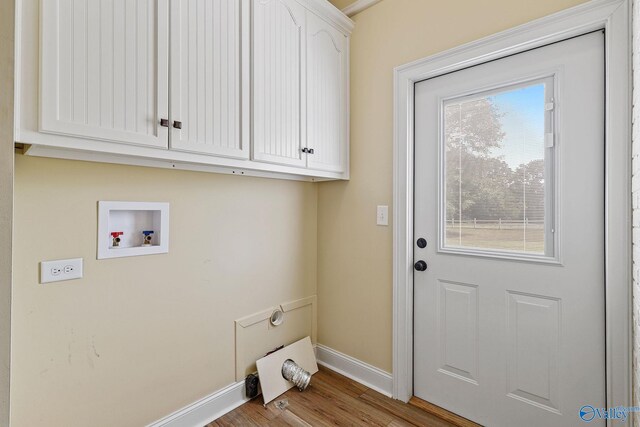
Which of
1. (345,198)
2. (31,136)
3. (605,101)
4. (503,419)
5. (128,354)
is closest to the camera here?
(31,136)

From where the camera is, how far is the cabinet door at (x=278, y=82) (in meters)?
1.60

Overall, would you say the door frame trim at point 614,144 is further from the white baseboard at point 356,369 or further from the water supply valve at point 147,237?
the water supply valve at point 147,237

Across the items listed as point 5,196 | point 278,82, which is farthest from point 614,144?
point 5,196

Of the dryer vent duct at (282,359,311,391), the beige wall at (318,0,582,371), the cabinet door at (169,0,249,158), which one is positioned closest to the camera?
the cabinet door at (169,0,249,158)

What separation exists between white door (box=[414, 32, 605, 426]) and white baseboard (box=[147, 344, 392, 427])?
0.26 metres

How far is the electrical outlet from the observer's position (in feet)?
4.01

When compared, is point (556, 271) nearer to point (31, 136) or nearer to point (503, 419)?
point (503, 419)

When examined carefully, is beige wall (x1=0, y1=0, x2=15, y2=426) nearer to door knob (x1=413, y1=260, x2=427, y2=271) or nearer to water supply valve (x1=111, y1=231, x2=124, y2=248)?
water supply valve (x1=111, y1=231, x2=124, y2=248)

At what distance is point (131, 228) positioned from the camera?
149 cm

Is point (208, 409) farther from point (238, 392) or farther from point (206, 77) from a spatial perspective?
point (206, 77)

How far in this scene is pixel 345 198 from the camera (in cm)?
222

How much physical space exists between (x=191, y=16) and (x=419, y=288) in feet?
6.09

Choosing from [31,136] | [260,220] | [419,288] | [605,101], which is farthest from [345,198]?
[31,136]

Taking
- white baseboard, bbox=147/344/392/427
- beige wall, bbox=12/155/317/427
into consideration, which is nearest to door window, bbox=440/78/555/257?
white baseboard, bbox=147/344/392/427
